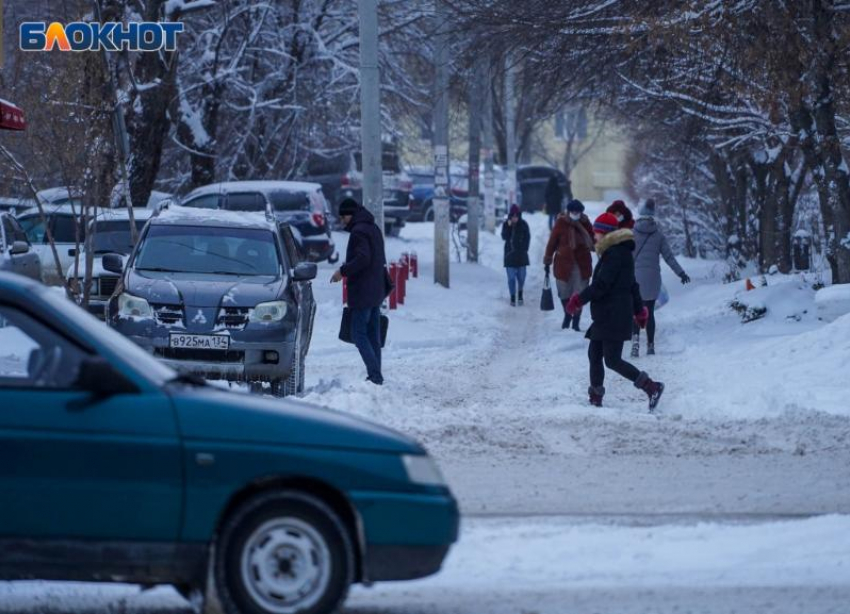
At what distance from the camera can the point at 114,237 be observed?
20469 millimetres

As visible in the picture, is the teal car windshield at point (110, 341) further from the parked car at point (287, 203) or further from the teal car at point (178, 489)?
the parked car at point (287, 203)

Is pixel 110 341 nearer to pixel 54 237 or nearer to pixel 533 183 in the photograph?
pixel 54 237

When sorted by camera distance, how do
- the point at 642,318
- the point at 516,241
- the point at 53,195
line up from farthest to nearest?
the point at 516,241 → the point at 53,195 → the point at 642,318

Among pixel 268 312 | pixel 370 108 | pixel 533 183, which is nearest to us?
pixel 268 312

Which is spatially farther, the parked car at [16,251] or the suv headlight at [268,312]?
the parked car at [16,251]

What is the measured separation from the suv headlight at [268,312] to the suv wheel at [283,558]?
741 cm

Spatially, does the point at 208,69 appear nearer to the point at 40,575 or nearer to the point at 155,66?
the point at 155,66

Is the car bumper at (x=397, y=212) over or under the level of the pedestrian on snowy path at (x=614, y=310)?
over

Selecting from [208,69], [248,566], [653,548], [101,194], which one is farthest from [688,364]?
[208,69]

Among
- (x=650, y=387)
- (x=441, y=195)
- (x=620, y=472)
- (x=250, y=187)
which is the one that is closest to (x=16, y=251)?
(x=250, y=187)

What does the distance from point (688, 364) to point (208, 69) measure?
1512 cm

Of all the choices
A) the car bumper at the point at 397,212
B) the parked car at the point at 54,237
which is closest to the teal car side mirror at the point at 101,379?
the parked car at the point at 54,237

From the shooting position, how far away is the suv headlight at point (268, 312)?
43.2 ft

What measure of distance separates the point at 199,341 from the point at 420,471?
7238 millimetres
